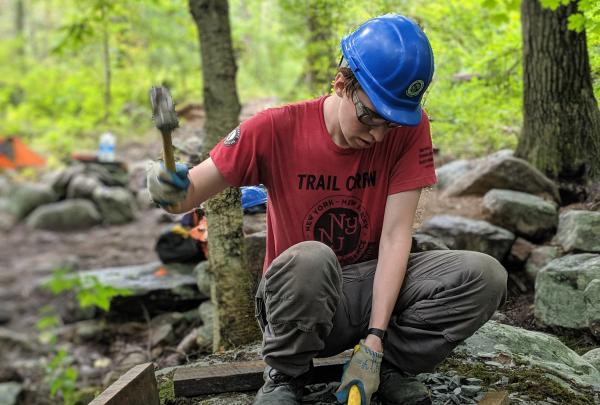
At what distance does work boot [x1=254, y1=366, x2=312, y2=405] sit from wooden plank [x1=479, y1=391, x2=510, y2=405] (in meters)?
0.66

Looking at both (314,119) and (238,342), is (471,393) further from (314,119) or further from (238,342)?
(238,342)

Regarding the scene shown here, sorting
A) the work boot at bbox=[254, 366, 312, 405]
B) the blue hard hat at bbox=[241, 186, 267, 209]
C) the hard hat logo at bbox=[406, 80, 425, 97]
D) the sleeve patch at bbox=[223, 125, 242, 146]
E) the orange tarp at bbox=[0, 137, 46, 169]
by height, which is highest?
the hard hat logo at bbox=[406, 80, 425, 97]

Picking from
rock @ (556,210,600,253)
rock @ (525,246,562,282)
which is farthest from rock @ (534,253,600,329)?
rock @ (525,246,562,282)

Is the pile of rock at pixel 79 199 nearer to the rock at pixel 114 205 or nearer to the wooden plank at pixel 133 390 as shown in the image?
the rock at pixel 114 205

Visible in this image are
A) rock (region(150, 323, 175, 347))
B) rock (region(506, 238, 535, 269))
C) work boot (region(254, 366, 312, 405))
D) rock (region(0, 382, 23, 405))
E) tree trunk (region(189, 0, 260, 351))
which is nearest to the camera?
work boot (region(254, 366, 312, 405))

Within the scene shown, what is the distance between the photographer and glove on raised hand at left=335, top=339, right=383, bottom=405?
1954mm

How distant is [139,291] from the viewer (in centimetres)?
559

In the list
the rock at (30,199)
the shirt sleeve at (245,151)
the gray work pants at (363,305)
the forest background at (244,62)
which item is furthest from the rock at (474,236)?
the rock at (30,199)

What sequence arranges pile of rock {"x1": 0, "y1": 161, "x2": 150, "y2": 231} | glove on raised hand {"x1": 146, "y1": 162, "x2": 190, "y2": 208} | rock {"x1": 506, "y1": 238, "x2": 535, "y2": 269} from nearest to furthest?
glove on raised hand {"x1": 146, "y1": 162, "x2": 190, "y2": 208}
rock {"x1": 506, "y1": 238, "x2": 535, "y2": 269}
pile of rock {"x1": 0, "y1": 161, "x2": 150, "y2": 231}

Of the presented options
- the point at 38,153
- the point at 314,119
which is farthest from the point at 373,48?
the point at 38,153

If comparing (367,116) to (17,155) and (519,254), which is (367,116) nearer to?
(519,254)

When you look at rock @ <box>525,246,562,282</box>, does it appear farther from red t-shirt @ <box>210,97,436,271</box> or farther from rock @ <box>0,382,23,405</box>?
rock @ <box>0,382,23,405</box>

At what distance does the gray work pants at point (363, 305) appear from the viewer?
1.89 meters

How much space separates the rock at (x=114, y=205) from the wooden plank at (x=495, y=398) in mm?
10544
